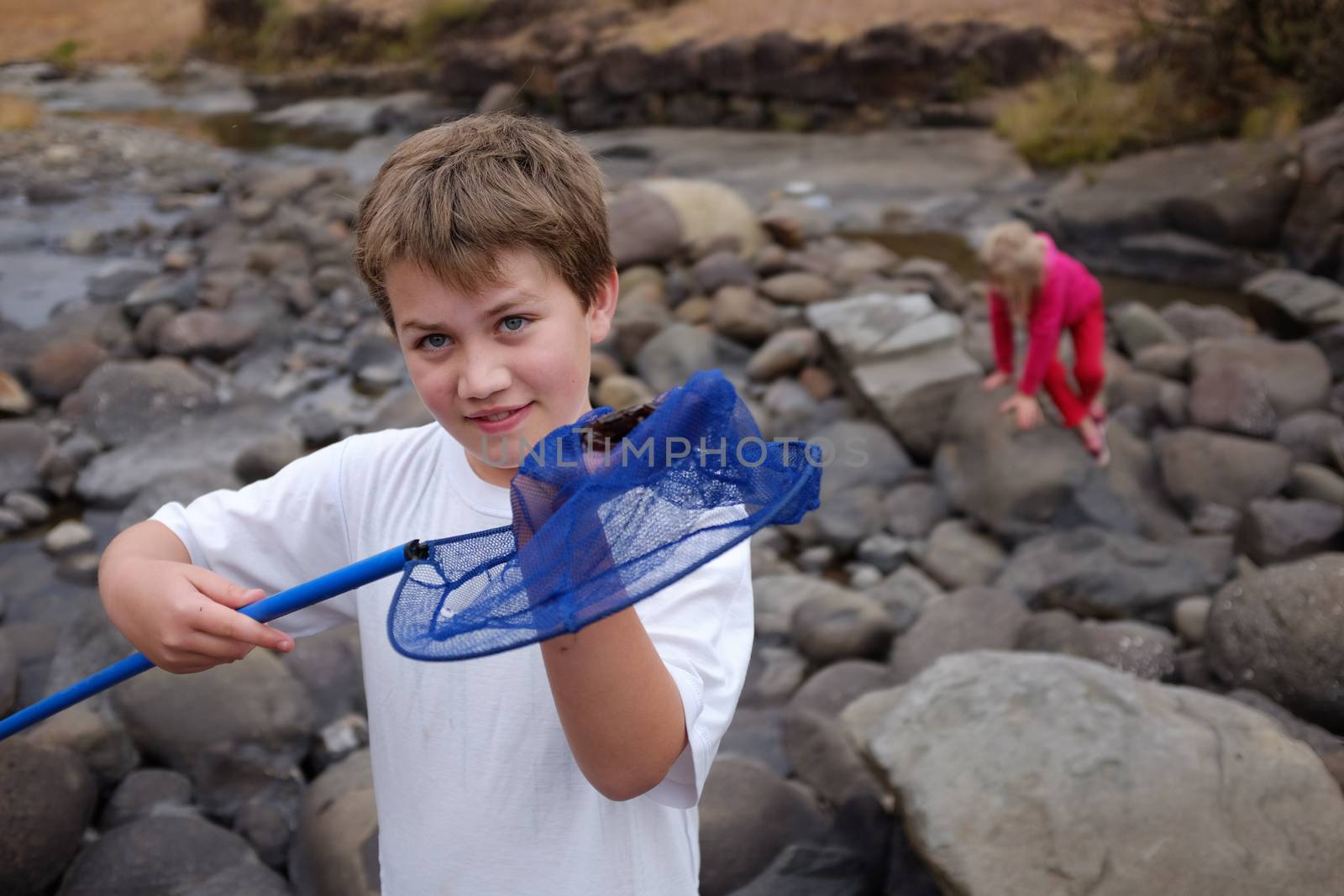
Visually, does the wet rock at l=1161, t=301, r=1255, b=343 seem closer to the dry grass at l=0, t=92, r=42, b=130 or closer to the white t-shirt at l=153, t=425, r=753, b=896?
the white t-shirt at l=153, t=425, r=753, b=896

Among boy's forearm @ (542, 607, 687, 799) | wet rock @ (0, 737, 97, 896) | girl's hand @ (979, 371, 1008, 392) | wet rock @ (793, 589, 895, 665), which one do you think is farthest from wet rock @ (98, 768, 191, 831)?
girl's hand @ (979, 371, 1008, 392)

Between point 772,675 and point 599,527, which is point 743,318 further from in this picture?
point 599,527

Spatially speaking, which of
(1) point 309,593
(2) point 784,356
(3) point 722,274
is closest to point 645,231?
(3) point 722,274

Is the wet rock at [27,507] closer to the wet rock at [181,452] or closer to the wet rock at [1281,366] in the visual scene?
the wet rock at [181,452]

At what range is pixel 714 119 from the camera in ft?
49.4

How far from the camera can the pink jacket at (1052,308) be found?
177 inches

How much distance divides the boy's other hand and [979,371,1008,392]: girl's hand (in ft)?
13.7

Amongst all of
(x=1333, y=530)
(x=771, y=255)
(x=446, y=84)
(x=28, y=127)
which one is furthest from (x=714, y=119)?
(x=1333, y=530)

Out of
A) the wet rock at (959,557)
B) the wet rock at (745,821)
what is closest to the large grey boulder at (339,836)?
the wet rock at (745,821)

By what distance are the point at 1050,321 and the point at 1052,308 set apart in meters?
0.06

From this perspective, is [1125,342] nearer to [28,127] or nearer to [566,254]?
[566,254]

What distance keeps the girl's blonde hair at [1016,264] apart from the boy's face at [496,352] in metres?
3.69

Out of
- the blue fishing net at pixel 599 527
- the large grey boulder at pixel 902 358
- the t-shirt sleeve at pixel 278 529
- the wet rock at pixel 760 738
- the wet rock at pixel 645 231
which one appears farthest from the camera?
the wet rock at pixel 645 231

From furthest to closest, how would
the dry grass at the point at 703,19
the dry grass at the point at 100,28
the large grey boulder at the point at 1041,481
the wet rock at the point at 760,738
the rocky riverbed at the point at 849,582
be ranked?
the dry grass at the point at 703,19 < the dry grass at the point at 100,28 < the large grey boulder at the point at 1041,481 < the wet rock at the point at 760,738 < the rocky riverbed at the point at 849,582
